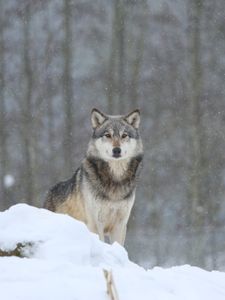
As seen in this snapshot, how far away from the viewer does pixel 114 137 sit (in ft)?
24.5

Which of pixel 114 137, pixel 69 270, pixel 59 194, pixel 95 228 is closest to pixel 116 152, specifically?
pixel 114 137

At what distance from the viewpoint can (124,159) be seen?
7711 millimetres

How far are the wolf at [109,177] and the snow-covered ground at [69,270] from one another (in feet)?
10.7

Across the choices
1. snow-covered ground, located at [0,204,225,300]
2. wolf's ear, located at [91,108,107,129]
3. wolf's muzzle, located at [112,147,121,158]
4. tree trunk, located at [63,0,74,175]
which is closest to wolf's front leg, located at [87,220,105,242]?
wolf's muzzle, located at [112,147,121,158]

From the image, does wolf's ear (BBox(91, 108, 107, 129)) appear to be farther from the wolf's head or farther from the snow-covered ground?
the snow-covered ground

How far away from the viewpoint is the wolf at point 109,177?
7504mm

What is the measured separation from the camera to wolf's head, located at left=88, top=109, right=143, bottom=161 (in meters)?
7.49

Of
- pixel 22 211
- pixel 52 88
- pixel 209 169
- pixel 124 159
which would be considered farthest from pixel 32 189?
pixel 22 211

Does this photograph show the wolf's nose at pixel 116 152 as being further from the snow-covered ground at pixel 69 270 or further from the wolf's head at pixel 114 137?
the snow-covered ground at pixel 69 270

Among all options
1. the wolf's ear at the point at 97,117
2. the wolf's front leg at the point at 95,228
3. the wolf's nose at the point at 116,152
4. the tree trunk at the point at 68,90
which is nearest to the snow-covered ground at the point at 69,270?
the wolf's front leg at the point at 95,228

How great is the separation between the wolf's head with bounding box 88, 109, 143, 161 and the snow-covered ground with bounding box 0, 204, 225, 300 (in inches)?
131

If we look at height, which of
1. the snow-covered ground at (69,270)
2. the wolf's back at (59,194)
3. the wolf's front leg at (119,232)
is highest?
the snow-covered ground at (69,270)

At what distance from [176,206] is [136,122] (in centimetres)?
902

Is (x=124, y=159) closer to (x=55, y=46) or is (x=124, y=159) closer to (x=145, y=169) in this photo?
(x=145, y=169)
